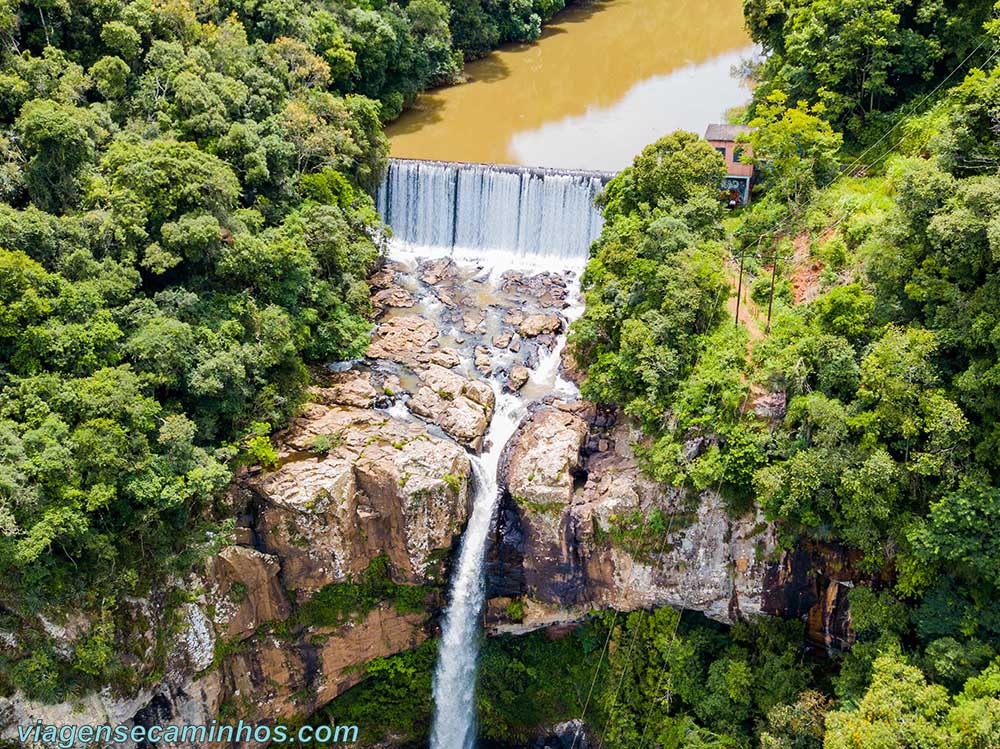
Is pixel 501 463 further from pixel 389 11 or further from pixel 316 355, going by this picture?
pixel 389 11

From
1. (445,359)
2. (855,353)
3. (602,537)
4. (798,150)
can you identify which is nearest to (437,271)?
(445,359)

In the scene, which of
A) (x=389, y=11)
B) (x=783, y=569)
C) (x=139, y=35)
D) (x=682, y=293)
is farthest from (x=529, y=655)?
(x=389, y=11)

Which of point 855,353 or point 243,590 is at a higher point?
point 855,353

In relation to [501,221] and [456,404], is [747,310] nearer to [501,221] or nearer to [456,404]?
[456,404]

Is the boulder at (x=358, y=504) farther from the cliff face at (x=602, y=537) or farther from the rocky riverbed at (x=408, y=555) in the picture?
the cliff face at (x=602, y=537)

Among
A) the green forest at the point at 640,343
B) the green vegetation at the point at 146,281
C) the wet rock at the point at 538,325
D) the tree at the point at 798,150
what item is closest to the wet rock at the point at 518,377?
the wet rock at the point at 538,325

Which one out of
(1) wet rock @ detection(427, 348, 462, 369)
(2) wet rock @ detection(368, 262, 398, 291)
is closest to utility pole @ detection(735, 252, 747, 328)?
(1) wet rock @ detection(427, 348, 462, 369)
